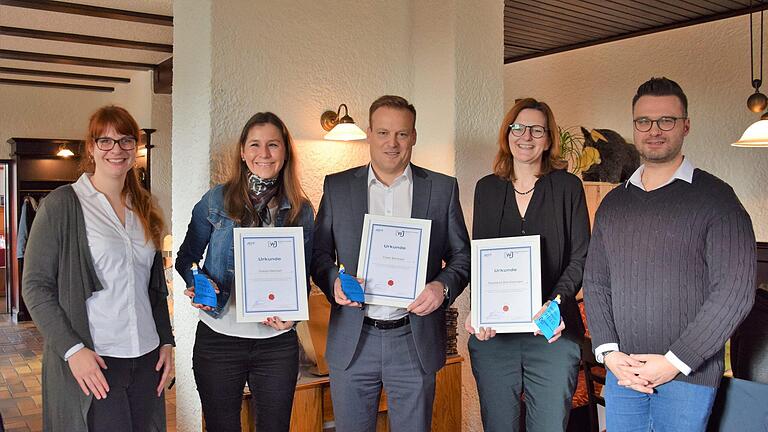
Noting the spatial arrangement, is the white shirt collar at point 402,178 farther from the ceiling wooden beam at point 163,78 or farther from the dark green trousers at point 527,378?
the ceiling wooden beam at point 163,78

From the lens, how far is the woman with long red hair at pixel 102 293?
1981mm

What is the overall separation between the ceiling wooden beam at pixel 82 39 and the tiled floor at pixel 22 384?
3.08 meters

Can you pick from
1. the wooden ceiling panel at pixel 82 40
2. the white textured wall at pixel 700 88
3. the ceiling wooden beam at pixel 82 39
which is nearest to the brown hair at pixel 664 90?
the white textured wall at pixel 700 88

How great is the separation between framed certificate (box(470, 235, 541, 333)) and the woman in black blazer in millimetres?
65

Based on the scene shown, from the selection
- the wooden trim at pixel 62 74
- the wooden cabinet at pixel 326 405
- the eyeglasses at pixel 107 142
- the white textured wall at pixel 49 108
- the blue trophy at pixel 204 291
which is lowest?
the wooden cabinet at pixel 326 405

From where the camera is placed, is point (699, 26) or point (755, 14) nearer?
point (755, 14)

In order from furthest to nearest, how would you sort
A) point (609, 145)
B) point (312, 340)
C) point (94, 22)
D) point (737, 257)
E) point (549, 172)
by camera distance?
point (94, 22)
point (609, 145)
point (312, 340)
point (549, 172)
point (737, 257)

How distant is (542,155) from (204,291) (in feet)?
4.18

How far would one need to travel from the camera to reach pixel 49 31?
20.3 ft

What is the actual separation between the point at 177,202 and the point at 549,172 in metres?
1.76

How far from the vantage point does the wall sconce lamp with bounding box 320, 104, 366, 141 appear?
3.36m

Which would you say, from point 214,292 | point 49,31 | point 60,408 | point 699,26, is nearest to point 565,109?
point 699,26

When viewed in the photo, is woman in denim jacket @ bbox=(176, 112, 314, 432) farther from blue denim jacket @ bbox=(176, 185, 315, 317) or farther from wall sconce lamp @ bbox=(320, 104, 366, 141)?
wall sconce lamp @ bbox=(320, 104, 366, 141)

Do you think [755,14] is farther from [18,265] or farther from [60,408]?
[18,265]
